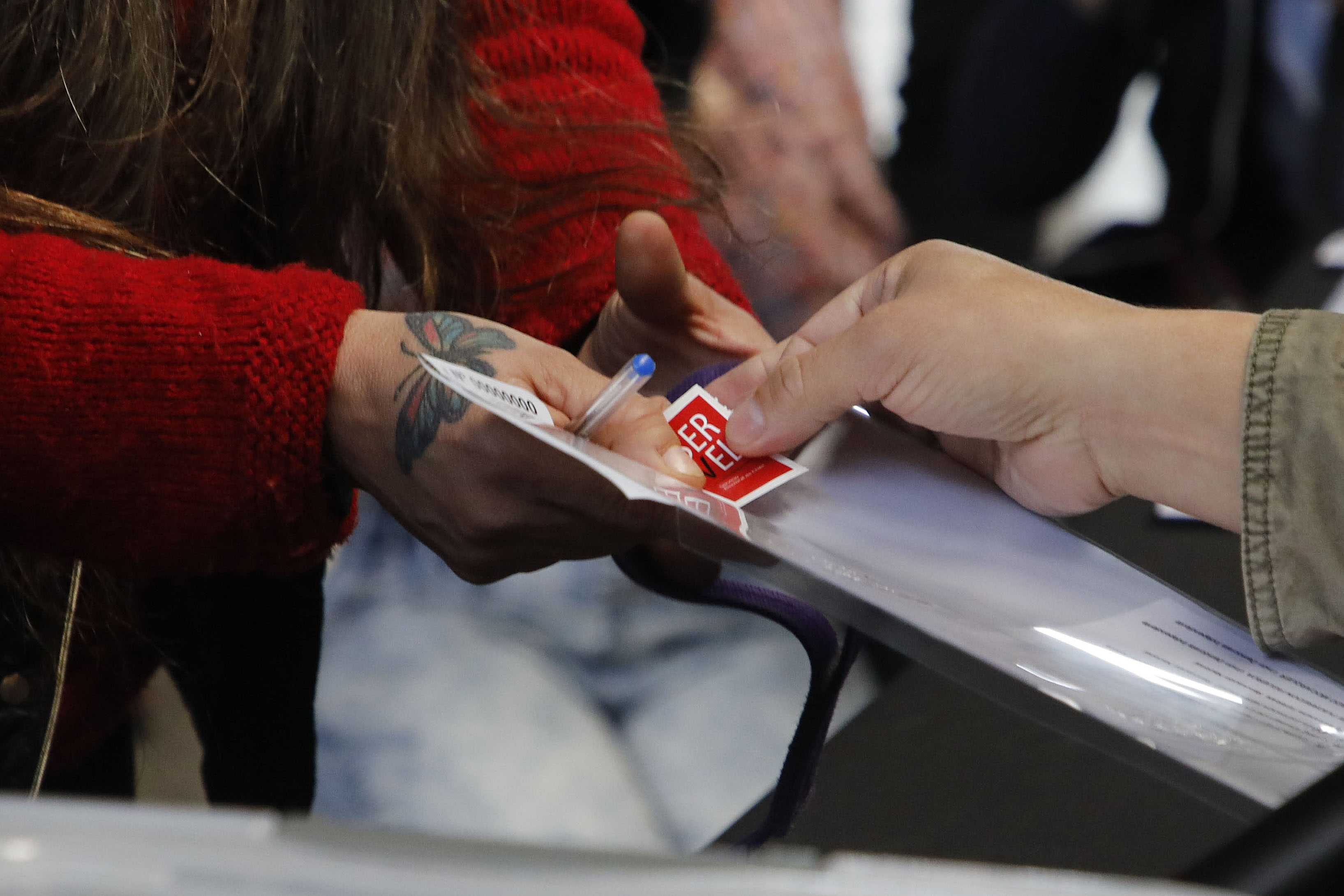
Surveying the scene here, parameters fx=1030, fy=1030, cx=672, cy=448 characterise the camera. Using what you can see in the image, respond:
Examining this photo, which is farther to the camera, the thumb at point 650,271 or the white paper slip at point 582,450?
the thumb at point 650,271

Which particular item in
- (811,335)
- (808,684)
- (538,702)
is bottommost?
(538,702)

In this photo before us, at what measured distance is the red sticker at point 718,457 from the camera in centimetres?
50

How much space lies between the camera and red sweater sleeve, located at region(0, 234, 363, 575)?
1.55 ft

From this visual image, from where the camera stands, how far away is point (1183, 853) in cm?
47

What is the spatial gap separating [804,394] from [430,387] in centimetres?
18

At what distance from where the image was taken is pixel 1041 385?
0.51 metres

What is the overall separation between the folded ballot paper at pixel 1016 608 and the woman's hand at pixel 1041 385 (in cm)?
3

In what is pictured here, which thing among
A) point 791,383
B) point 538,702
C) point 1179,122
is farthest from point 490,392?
point 1179,122

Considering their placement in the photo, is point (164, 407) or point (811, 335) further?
point (811, 335)

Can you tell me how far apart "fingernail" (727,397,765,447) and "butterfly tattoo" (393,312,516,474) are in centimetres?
12

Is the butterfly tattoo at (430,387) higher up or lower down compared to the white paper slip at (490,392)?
lower down

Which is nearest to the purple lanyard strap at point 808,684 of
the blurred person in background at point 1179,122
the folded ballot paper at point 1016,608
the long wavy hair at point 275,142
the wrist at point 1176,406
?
the folded ballot paper at point 1016,608

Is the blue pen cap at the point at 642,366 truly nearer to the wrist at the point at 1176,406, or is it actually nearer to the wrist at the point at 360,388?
the wrist at the point at 360,388

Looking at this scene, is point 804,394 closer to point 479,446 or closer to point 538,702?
point 479,446
